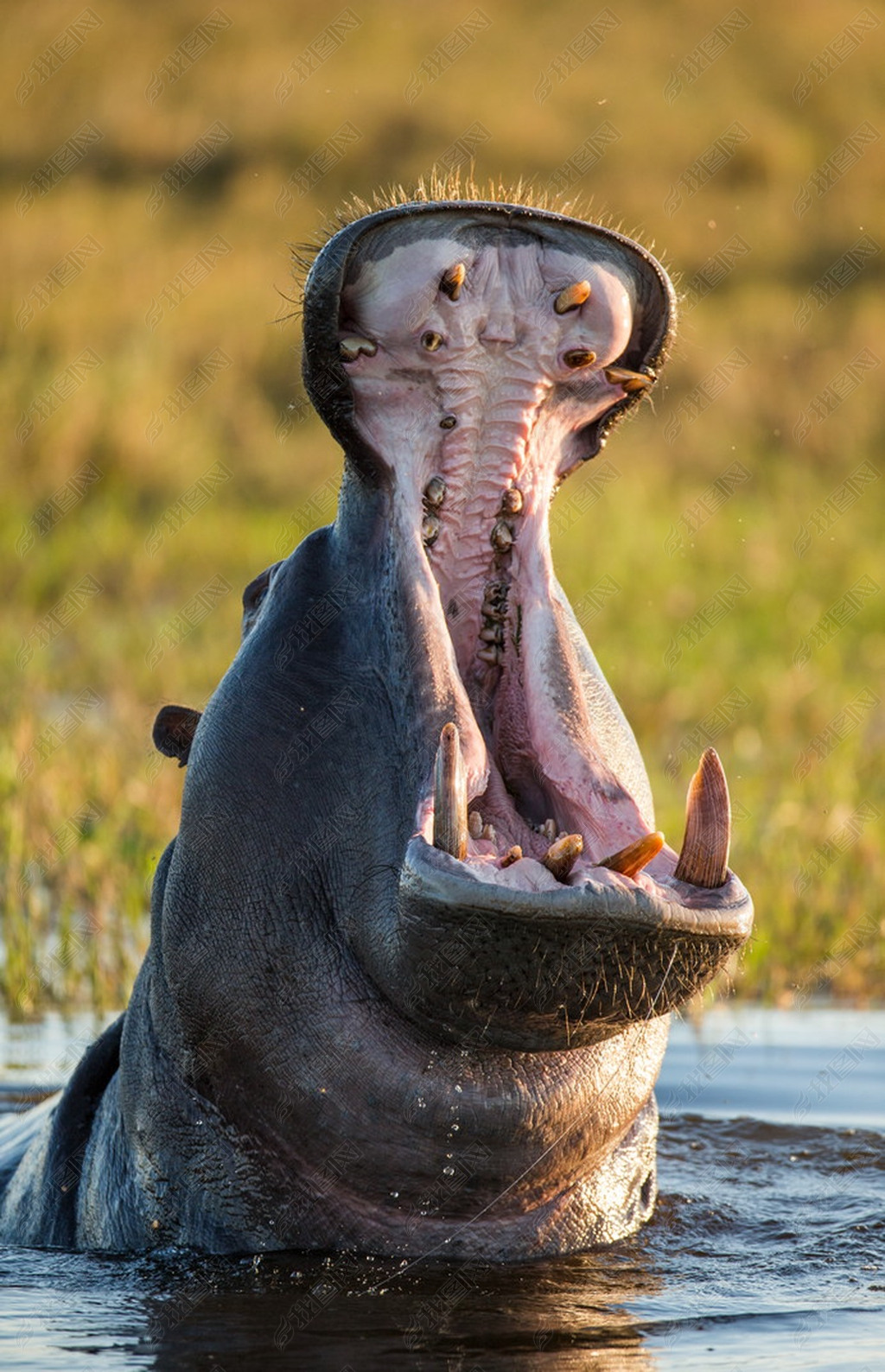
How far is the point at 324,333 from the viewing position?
10.6 feet

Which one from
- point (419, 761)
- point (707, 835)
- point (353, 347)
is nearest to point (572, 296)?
point (353, 347)

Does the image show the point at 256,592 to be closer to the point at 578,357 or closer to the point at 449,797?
the point at 578,357

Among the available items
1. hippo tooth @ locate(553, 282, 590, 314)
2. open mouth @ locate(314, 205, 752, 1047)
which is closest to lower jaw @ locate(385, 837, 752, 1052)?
open mouth @ locate(314, 205, 752, 1047)

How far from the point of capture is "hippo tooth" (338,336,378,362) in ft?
10.8

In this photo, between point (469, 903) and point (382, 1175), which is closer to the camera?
point (469, 903)

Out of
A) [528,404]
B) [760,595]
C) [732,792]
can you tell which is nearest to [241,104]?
[760,595]

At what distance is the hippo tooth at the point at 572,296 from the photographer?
3324 millimetres

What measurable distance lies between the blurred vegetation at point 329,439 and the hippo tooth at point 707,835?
126cm

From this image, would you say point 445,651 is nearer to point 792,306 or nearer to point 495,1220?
point 495,1220

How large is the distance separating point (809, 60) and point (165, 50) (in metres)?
9.11

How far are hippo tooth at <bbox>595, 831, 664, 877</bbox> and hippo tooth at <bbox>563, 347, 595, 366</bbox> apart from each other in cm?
81

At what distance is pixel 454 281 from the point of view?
3.27 metres

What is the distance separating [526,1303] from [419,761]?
87 cm

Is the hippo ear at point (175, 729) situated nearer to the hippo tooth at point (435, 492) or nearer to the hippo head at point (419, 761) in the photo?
the hippo head at point (419, 761)
